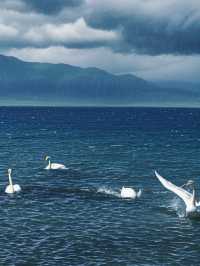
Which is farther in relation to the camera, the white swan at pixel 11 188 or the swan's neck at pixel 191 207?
the white swan at pixel 11 188

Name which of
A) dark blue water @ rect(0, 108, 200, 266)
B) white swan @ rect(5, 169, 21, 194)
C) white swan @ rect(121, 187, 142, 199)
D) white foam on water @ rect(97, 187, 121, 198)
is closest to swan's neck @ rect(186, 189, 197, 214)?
dark blue water @ rect(0, 108, 200, 266)

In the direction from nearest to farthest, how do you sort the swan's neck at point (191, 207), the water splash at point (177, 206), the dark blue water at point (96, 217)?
1. the dark blue water at point (96, 217)
2. the swan's neck at point (191, 207)
3. the water splash at point (177, 206)

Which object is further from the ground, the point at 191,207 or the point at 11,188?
the point at 191,207

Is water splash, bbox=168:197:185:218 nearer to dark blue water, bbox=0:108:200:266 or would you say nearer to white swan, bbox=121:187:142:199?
dark blue water, bbox=0:108:200:266

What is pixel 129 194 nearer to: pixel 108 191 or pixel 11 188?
pixel 108 191

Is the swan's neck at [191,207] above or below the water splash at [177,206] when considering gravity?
above

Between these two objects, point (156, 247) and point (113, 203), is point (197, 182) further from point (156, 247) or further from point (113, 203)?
point (156, 247)

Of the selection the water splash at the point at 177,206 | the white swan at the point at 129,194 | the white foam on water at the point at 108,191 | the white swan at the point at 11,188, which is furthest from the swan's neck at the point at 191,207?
the white swan at the point at 11,188

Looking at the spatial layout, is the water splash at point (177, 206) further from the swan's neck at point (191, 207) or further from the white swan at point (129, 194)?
the white swan at point (129, 194)

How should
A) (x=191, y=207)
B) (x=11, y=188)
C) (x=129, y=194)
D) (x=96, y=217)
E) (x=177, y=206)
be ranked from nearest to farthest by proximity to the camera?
(x=96, y=217), (x=191, y=207), (x=177, y=206), (x=129, y=194), (x=11, y=188)

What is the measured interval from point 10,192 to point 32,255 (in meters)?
21.2

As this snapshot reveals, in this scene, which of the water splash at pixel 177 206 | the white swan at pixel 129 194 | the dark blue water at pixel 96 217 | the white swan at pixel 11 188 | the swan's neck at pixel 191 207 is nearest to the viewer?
the dark blue water at pixel 96 217

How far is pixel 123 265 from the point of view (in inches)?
1353

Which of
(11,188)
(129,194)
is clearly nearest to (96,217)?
(129,194)
